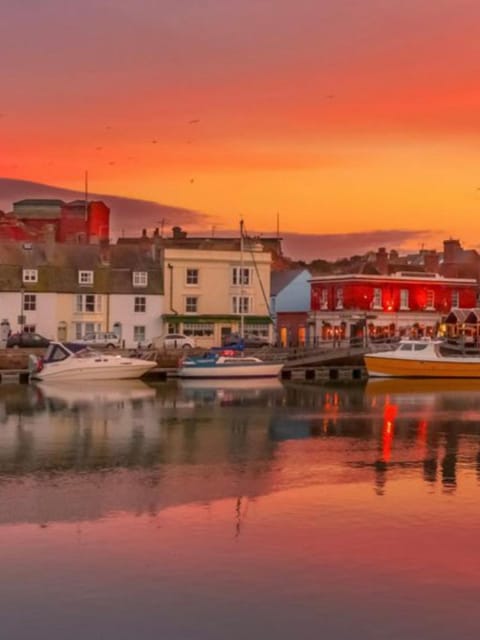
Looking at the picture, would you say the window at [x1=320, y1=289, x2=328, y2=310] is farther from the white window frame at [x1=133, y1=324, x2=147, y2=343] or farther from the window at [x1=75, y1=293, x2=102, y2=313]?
the window at [x1=75, y1=293, x2=102, y2=313]

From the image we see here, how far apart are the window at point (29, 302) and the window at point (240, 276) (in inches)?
677

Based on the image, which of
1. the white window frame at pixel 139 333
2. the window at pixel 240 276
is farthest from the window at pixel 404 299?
the white window frame at pixel 139 333

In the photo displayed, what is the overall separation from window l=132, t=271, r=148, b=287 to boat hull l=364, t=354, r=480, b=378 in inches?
812

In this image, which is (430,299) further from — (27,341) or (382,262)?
(27,341)

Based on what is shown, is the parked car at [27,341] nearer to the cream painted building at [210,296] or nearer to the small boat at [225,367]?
the small boat at [225,367]

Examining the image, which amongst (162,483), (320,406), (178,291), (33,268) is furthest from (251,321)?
(162,483)

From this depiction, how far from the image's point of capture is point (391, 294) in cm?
9650

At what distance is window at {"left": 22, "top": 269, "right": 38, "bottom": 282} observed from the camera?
84438mm

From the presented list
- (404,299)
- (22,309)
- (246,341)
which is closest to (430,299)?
(404,299)

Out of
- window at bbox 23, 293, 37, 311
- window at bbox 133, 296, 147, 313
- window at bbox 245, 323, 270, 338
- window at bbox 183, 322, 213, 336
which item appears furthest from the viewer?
window at bbox 245, 323, 270, 338

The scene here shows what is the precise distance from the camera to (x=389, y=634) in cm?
1816

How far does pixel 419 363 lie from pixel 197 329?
20.6 metres

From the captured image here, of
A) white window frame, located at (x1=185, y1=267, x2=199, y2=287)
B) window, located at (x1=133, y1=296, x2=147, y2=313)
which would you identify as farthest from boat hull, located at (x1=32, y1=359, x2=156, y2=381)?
white window frame, located at (x1=185, y1=267, x2=199, y2=287)

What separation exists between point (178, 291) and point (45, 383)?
21.6m
